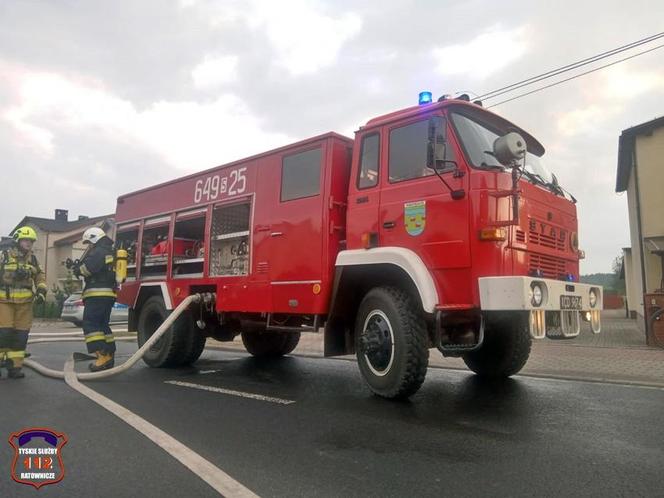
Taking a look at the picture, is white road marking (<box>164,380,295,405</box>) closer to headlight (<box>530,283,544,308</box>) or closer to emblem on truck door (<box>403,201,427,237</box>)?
emblem on truck door (<box>403,201,427,237</box>)

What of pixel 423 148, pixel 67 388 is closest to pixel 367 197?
pixel 423 148

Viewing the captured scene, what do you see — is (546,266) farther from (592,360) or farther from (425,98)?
(592,360)

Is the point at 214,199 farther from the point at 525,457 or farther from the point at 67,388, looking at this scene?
the point at 525,457

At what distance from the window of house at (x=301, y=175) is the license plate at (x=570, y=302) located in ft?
9.43

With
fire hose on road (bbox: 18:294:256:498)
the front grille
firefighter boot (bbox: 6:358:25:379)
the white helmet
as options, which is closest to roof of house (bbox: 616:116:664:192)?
the front grille

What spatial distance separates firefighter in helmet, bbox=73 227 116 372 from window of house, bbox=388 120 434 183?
14.4ft

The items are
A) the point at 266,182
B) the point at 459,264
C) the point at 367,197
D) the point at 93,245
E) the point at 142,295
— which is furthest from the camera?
the point at 142,295

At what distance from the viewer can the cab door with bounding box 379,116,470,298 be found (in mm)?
4859

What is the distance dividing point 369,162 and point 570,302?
2.53m

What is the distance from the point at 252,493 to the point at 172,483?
1.75 ft

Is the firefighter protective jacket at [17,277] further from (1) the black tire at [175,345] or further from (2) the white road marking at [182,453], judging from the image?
(2) the white road marking at [182,453]

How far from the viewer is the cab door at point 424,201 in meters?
4.86

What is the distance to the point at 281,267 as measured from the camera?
6.43m

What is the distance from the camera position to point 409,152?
5445 millimetres
